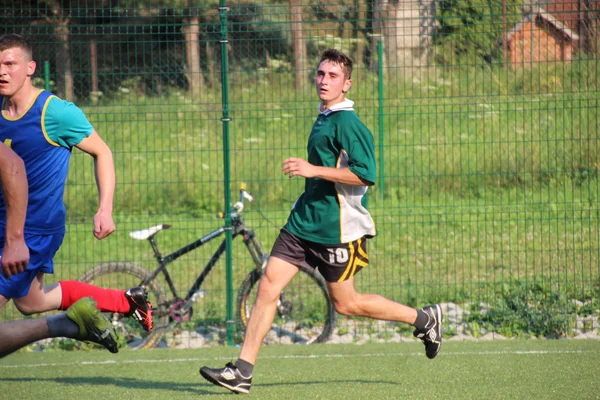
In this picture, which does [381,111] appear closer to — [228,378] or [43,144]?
[228,378]

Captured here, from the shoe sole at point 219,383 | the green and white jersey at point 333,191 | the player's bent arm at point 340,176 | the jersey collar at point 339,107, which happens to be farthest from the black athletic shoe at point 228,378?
the jersey collar at point 339,107

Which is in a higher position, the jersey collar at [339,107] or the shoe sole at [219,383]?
the jersey collar at [339,107]

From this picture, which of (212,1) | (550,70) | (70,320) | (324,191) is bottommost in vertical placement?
(70,320)

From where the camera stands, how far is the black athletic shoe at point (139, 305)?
5.71 meters

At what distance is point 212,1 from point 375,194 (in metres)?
9.09

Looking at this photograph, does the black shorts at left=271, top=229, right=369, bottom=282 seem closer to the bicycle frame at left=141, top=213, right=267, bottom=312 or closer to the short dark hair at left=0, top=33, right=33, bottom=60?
the short dark hair at left=0, top=33, right=33, bottom=60

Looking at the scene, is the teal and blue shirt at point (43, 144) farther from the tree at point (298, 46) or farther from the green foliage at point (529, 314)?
the green foliage at point (529, 314)

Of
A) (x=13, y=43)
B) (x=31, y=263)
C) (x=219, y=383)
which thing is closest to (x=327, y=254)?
(x=219, y=383)

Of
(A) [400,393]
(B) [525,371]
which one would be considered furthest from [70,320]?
(B) [525,371]

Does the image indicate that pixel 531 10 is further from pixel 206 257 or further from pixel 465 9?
pixel 206 257

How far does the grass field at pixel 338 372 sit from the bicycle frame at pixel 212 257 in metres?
0.63

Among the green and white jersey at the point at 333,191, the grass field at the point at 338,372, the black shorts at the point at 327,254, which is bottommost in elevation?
the grass field at the point at 338,372

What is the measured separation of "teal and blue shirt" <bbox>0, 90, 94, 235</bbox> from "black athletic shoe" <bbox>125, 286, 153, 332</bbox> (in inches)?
31.4

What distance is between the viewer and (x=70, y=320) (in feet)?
17.6
